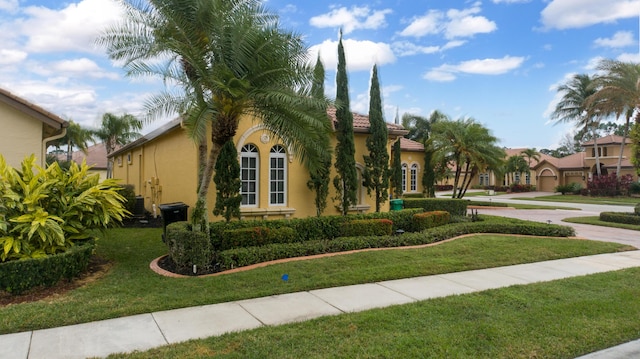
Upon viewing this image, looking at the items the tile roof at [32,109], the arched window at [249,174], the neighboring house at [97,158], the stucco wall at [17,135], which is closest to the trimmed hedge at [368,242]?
the arched window at [249,174]

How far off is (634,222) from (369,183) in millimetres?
12045

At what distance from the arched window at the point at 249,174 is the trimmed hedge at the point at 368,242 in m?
3.10

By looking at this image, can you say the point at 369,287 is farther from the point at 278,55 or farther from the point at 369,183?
the point at 369,183

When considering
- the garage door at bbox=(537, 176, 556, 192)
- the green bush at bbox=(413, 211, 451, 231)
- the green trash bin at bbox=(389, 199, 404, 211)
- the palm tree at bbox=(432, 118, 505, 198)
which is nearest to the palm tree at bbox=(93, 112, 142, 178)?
the palm tree at bbox=(432, 118, 505, 198)

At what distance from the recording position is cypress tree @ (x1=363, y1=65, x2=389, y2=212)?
1327 centimetres

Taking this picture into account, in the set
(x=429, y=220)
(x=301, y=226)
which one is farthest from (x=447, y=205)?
(x=301, y=226)

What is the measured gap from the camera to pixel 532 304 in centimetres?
591

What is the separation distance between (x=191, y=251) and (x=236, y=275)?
3.66 feet

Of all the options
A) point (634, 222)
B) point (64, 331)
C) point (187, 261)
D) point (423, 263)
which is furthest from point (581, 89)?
point (64, 331)

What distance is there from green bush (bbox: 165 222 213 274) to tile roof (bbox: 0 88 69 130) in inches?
200

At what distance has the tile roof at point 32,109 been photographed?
961cm

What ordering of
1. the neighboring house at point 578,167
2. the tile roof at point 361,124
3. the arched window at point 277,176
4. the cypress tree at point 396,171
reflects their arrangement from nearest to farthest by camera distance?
the arched window at point 277,176 → the tile roof at point 361,124 → the cypress tree at point 396,171 → the neighboring house at point 578,167

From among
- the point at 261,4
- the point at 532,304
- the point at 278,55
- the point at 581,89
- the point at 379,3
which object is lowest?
the point at 532,304

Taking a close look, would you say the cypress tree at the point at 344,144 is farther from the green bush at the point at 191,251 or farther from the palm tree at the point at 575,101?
the palm tree at the point at 575,101
